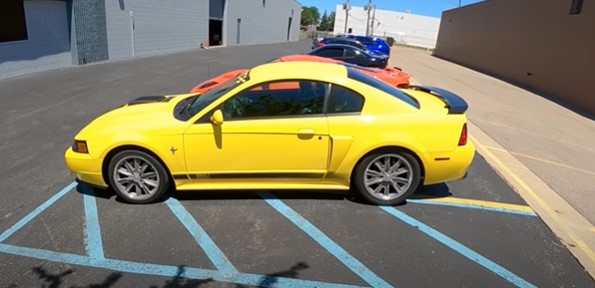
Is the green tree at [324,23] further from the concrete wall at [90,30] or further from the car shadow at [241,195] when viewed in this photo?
the car shadow at [241,195]

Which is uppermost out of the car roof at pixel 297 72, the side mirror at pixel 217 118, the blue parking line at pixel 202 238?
the car roof at pixel 297 72

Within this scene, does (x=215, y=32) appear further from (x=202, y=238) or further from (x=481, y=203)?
(x=202, y=238)

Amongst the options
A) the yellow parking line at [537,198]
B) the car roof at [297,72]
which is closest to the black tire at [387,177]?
the car roof at [297,72]

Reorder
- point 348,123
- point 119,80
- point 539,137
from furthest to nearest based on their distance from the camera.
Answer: point 119,80 < point 539,137 < point 348,123

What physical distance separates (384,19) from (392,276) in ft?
279

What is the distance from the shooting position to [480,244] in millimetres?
3713

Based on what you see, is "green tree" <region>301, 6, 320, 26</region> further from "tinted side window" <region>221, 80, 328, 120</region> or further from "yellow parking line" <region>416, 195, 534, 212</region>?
"tinted side window" <region>221, 80, 328, 120</region>

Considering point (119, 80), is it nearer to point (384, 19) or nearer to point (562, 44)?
point (562, 44)

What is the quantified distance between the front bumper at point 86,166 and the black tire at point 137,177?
0.35 feet

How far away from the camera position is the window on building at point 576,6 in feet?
48.6

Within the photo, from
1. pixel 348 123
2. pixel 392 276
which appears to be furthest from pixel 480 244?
pixel 348 123

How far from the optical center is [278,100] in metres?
4.10

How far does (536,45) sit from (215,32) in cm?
2384

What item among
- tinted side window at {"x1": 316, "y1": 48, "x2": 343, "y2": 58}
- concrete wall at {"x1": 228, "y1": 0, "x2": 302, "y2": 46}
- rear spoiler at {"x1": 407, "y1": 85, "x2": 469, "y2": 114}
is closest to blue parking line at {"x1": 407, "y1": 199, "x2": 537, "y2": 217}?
rear spoiler at {"x1": 407, "y1": 85, "x2": 469, "y2": 114}
